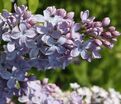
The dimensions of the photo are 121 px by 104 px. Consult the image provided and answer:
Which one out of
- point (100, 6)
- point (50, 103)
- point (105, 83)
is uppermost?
point (100, 6)

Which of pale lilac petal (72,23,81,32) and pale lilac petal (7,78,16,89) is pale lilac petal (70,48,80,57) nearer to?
pale lilac petal (72,23,81,32)

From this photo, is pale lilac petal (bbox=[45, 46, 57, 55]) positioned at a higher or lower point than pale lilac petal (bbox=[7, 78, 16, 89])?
higher

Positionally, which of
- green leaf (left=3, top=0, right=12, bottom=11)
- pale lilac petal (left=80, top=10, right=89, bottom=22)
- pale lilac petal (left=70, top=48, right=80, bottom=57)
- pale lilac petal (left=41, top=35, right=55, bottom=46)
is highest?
green leaf (left=3, top=0, right=12, bottom=11)

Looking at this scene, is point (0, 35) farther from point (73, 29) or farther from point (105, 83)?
point (105, 83)

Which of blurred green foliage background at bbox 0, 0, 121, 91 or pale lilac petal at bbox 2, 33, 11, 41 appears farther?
blurred green foliage background at bbox 0, 0, 121, 91

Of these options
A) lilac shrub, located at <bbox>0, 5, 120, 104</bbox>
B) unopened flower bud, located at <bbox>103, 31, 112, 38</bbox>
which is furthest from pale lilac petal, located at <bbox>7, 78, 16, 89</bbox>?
unopened flower bud, located at <bbox>103, 31, 112, 38</bbox>

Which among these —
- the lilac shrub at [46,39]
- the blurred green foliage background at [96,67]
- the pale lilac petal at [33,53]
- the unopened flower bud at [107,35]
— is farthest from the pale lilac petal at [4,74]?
the blurred green foliage background at [96,67]

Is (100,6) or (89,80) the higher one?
(100,6)

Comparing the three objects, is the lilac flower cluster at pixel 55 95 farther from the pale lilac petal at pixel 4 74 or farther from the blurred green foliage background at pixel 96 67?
the blurred green foliage background at pixel 96 67

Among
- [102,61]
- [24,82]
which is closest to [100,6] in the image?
[102,61]
